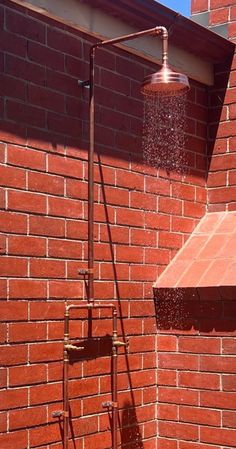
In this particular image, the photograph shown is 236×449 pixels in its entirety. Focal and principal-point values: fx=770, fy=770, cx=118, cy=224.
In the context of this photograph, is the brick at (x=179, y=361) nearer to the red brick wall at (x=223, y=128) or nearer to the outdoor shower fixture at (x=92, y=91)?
the outdoor shower fixture at (x=92, y=91)

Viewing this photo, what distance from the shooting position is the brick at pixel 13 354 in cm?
334

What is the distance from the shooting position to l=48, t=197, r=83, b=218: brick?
367 centimetres

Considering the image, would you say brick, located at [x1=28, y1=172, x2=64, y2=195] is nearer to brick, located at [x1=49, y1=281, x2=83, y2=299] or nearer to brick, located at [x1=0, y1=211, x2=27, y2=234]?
brick, located at [x1=0, y1=211, x2=27, y2=234]

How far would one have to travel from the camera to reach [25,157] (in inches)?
139

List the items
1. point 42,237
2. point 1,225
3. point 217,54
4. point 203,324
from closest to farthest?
1. point 1,225
2. point 42,237
3. point 203,324
4. point 217,54

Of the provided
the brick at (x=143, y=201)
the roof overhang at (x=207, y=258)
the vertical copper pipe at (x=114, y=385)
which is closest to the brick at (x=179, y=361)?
the roof overhang at (x=207, y=258)

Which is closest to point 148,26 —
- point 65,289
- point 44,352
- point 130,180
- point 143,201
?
point 130,180

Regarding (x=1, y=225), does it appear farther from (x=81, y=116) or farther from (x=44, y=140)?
(x=81, y=116)

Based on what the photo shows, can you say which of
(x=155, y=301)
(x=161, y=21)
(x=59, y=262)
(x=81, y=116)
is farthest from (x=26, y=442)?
(x=161, y=21)

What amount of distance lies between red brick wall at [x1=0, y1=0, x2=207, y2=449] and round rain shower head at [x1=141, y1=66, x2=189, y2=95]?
1.46 ft

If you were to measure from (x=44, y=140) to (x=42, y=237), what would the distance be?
1.51 feet

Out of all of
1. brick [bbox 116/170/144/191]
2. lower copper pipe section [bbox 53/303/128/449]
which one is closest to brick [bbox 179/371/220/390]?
lower copper pipe section [bbox 53/303/128/449]

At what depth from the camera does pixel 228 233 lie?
4.46 meters

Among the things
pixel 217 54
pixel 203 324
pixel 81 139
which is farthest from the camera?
pixel 217 54
